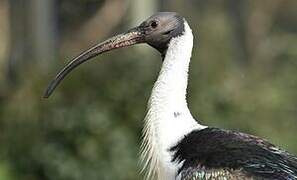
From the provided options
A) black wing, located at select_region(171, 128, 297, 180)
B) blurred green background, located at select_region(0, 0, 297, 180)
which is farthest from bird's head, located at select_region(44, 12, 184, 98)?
blurred green background, located at select_region(0, 0, 297, 180)

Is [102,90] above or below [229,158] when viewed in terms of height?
above

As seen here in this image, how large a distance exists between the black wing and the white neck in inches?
4.7

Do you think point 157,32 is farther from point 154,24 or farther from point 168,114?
point 168,114

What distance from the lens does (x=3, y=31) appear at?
17.7 metres

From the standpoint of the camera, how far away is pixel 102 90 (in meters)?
13.7

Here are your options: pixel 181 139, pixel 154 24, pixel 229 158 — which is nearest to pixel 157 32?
pixel 154 24

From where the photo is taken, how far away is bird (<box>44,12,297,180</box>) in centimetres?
797

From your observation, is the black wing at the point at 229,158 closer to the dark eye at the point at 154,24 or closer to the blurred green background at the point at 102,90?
the dark eye at the point at 154,24

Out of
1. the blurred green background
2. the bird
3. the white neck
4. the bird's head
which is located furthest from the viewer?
the blurred green background

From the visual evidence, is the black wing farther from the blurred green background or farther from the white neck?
the blurred green background

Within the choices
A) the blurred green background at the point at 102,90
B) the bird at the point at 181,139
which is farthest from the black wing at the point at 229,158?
the blurred green background at the point at 102,90

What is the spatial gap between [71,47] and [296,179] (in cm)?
961

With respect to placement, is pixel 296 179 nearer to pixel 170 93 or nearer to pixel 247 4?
pixel 170 93

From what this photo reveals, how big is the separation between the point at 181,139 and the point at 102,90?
5222mm
